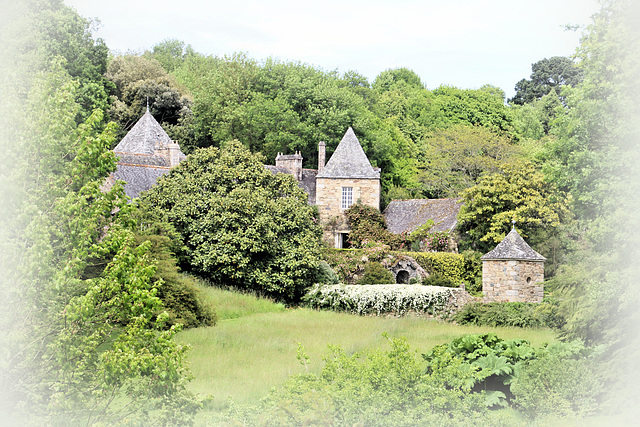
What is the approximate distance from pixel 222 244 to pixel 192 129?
1013 inches

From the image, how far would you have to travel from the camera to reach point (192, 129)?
162 feet

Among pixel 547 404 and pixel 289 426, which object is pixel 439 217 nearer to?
pixel 547 404

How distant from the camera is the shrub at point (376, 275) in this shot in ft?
98.4

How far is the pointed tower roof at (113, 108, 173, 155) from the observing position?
1703 inches

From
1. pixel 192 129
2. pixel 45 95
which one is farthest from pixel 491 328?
pixel 192 129

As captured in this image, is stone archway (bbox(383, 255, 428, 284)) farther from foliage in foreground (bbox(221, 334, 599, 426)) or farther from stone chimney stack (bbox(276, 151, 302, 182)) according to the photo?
foliage in foreground (bbox(221, 334, 599, 426))

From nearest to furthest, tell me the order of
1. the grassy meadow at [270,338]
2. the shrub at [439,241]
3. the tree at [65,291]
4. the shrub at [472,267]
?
the tree at [65,291] < the grassy meadow at [270,338] < the shrub at [472,267] < the shrub at [439,241]

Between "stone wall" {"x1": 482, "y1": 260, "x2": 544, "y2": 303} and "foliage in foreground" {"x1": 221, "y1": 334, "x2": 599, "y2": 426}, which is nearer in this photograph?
"foliage in foreground" {"x1": 221, "y1": 334, "x2": 599, "y2": 426}

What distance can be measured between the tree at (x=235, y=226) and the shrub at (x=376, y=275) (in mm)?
3436

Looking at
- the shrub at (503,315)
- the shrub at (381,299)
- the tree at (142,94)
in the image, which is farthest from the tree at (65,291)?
the tree at (142,94)

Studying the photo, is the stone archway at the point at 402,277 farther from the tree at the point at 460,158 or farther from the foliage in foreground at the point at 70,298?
the foliage in foreground at the point at 70,298

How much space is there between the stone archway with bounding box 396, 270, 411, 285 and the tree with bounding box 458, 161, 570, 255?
13.5 ft

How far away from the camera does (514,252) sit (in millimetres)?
24312

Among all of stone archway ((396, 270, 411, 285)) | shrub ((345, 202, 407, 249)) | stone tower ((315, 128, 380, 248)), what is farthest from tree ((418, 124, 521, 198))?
stone archway ((396, 270, 411, 285))
